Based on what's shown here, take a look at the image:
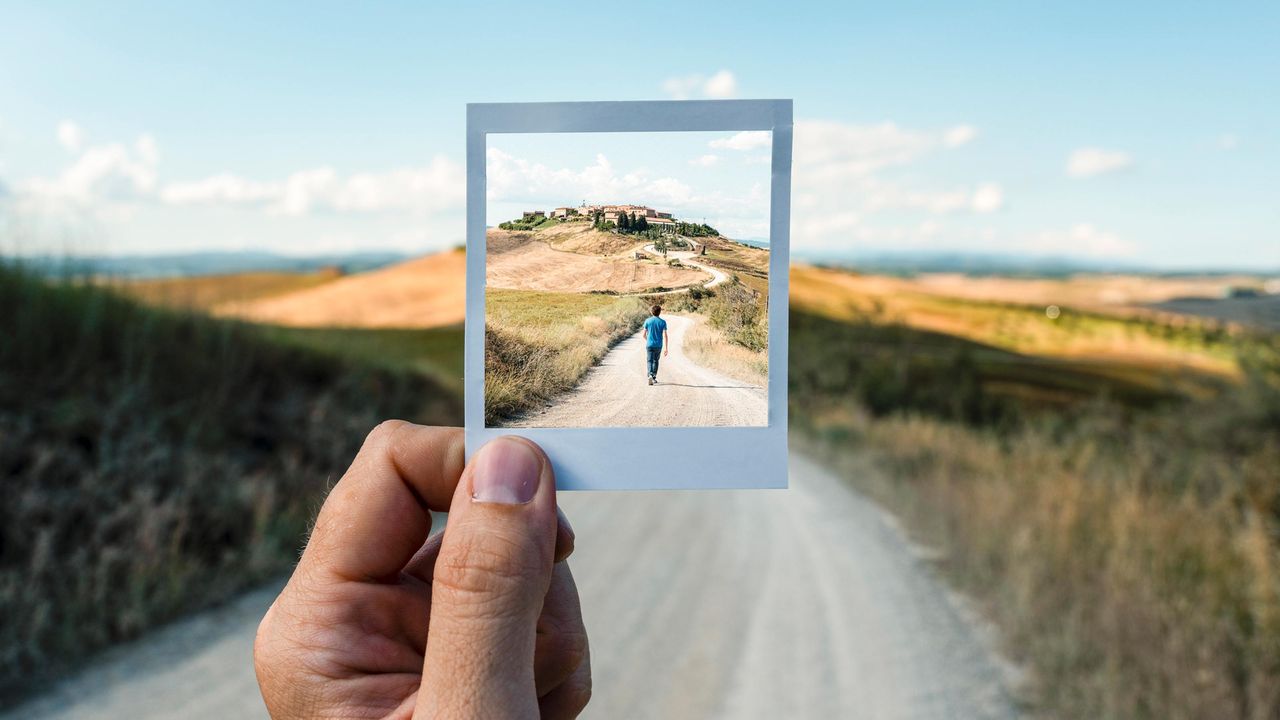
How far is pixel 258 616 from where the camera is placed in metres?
6.90

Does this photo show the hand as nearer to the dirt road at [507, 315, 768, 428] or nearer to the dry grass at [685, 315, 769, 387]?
the dirt road at [507, 315, 768, 428]

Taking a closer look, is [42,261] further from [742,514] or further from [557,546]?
[557,546]

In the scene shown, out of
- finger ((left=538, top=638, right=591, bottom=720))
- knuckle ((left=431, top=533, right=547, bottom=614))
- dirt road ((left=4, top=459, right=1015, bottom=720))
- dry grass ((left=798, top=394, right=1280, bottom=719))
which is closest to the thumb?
knuckle ((left=431, top=533, right=547, bottom=614))

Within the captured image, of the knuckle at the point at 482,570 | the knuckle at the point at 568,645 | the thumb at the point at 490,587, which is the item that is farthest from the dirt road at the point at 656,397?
the knuckle at the point at 568,645

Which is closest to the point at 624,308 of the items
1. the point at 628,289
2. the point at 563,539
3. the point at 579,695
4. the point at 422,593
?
the point at 628,289

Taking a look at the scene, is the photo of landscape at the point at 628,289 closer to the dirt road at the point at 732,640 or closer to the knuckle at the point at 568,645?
the knuckle at the point at 568,645

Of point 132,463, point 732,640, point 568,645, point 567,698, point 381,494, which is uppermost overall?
point 381,494

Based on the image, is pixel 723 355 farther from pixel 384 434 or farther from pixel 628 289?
pixel 384 434

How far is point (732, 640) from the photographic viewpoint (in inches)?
283

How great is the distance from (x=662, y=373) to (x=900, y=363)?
57.7 ft

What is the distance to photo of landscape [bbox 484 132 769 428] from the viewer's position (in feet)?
5.05

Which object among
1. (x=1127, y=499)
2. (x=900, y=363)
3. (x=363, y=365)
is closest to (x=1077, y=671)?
(x=1127, y=499)

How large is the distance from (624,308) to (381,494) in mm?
613

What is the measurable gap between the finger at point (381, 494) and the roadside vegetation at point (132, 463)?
5263mm
